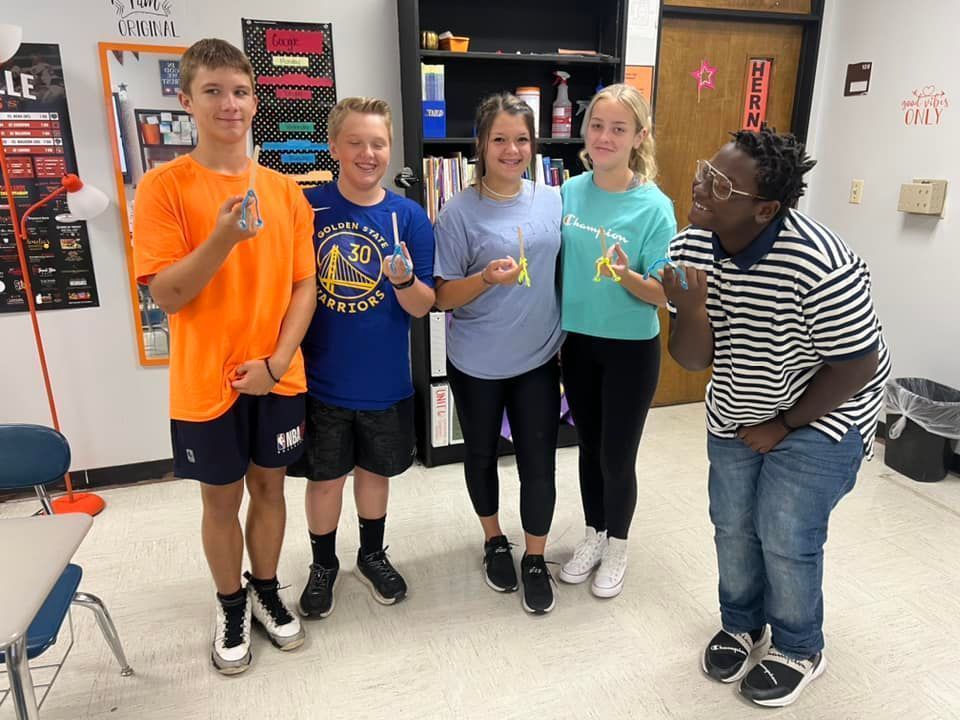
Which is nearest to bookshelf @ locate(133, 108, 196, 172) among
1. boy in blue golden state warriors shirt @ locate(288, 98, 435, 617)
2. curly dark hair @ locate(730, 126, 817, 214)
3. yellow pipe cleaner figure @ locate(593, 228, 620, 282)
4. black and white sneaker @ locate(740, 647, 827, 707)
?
boy in blue golden state warriors shirt @ locate(288, 98, 435, 617)

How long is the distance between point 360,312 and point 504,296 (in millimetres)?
394

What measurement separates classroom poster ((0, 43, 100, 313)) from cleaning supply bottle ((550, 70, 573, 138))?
6.43 feet

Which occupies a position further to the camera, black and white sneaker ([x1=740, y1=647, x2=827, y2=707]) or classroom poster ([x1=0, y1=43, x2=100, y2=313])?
classroom poster ([x1=0, y1=43, x2=100, y2=313])

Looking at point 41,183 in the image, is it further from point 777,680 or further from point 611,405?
point 777,680

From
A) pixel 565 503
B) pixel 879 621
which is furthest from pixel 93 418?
pixel 879 621

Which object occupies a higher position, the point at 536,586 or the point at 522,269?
the point at 522,269

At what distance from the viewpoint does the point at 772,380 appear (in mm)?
1480

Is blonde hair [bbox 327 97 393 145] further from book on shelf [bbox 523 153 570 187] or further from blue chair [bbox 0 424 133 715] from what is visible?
book on shelf [bbox 523 153 570 187]

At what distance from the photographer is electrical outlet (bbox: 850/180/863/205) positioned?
3.38m

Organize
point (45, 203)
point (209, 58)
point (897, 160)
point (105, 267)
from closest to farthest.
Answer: point (209, 58), point (45, 203), point (105, 267), point (897, 160)

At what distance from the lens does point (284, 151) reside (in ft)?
9.00

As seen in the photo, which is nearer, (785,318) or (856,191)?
(785,318)

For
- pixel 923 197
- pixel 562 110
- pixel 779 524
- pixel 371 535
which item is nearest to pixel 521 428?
pixel 371 535

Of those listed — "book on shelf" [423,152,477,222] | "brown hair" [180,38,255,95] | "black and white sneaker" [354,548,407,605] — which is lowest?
"black and white sneaker" [354,548,407,605]
